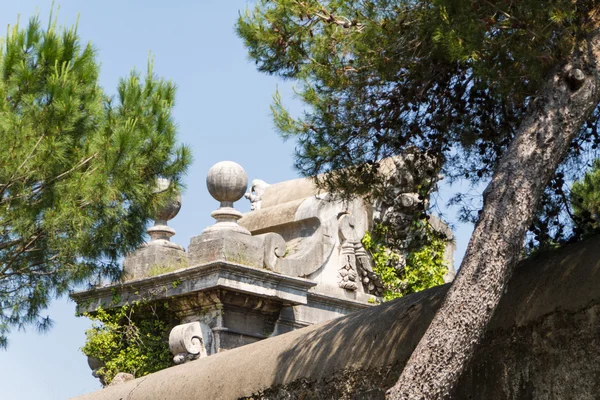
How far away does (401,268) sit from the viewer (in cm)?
1166

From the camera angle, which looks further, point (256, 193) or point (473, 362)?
point (256, 193)

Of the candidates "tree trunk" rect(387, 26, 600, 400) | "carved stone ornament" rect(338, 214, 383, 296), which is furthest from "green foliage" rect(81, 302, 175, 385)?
"tree trunk" rect(387, 26, 600, 400)

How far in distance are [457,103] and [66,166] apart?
527cm

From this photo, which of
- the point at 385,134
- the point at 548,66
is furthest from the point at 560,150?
the point at 385,134

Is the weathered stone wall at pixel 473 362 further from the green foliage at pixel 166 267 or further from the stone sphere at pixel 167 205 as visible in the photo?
the stone sphere at pixel 167 205

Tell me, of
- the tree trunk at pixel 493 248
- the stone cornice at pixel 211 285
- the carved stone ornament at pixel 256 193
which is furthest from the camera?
the carved stone ornament at pixel 256 193

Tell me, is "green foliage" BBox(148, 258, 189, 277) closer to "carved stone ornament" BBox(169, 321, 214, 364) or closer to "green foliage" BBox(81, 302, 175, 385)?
"green foliage" BBox(81, 302, 175, 385)

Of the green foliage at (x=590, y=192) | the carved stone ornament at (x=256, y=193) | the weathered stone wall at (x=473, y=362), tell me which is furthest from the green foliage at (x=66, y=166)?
the green foliage at (x=590, y=192)

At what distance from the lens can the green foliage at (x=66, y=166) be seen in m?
9.68

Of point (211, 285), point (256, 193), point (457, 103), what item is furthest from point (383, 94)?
point (256, 193)

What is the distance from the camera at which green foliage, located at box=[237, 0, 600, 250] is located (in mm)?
5352

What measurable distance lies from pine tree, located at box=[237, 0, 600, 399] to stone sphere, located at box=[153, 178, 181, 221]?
16.6ft

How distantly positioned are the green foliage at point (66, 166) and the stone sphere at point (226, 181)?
787 mm

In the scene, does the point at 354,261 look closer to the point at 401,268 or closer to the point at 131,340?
the point at 401,268
